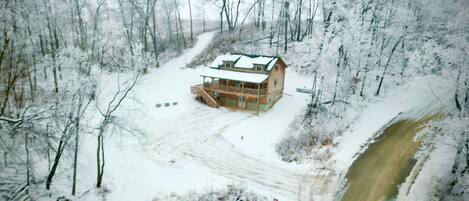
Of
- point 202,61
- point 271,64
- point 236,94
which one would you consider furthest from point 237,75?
point 202,61

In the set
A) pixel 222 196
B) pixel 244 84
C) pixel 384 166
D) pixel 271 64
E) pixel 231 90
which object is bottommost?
pixel 222 196

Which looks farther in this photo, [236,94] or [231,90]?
[231,90]

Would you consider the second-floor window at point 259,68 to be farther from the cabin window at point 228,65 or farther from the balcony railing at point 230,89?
the cabin window at point 228,65

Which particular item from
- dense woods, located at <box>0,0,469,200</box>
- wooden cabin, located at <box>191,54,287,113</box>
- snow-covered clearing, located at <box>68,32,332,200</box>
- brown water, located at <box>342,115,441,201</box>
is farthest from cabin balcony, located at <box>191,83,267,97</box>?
brown water, located at <box>342,115,441,201</box>

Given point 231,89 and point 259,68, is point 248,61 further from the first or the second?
point 231,89

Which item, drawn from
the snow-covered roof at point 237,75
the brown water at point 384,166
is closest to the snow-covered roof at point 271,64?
the snow-covered roof at point 237,75

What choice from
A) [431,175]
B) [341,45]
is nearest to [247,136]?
[341,45]

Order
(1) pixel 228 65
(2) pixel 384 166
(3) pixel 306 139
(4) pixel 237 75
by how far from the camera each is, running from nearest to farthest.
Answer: (2) pixel 384 166 < (3) pixel 306 139 < (4) pixel 237 75 < (1) pixel 228 65
